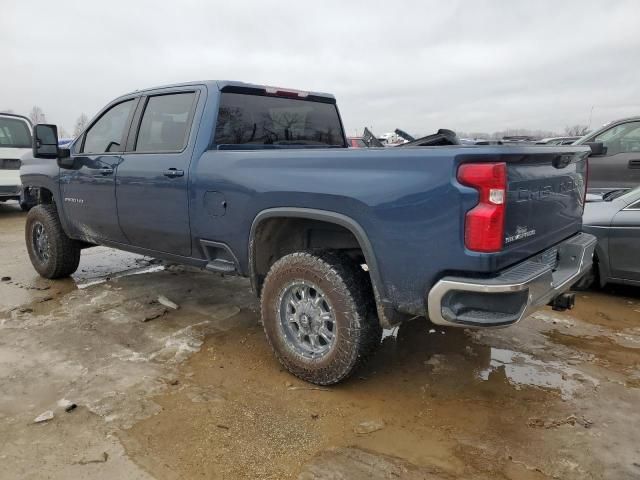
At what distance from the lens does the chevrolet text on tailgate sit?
2436 millimetres

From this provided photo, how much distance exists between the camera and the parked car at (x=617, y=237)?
4.49m

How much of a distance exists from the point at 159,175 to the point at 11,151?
848 cm

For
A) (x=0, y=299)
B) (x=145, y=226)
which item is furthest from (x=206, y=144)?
(x=0, y=299)

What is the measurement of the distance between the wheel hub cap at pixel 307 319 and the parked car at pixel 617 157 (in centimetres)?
594

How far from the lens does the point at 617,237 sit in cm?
455

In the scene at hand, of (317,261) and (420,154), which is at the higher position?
(420,154)

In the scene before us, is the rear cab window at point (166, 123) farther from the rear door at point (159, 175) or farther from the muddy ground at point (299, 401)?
the muddy ground at point (299, 401)

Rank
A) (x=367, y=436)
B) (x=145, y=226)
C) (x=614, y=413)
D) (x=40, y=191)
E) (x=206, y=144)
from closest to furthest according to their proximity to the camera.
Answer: (x=367, y=436), (x=614, y=413), (x=206, y=144), (x=145, y=226), (x=40, y=191)

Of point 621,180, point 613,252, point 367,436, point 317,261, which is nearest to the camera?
point 367,436

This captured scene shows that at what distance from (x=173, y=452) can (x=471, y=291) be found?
5.45 ft

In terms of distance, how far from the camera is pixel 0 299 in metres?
4.86

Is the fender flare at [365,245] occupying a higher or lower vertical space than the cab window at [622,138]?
lower

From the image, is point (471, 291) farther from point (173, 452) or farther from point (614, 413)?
point (173, 452)

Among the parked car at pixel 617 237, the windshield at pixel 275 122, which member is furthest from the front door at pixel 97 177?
the parked car at pixel 617 237
